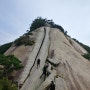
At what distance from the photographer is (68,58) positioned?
58.3 metres

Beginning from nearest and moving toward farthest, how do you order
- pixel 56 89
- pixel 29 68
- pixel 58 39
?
pixel 56 89 → pixel 29 68 → pixel 58 39

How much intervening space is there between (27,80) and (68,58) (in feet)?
42.2

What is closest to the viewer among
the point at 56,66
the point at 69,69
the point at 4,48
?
the point at 69,69

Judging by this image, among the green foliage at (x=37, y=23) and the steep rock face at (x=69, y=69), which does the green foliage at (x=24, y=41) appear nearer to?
the steep rock face at (x=69, y=69)

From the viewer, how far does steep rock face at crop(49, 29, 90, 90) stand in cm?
4712

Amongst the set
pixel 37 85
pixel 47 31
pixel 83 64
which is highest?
pixel 47 31

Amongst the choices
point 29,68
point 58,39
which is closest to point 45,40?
point 58,39

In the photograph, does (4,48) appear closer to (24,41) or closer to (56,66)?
(24,41)

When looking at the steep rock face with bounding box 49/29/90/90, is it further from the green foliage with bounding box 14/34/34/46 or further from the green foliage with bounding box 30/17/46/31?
the green foliage with bounding box 30/17/46/31

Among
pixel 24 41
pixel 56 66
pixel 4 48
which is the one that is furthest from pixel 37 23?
pixel 56 66

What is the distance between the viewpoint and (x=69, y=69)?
173ft

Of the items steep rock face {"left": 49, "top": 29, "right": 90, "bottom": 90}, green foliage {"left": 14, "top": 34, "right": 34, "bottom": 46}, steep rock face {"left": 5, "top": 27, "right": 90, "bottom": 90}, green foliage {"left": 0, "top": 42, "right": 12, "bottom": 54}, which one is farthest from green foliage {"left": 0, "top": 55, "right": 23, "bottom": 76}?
green foliage {"left": 0, "top": 42, "right": 12, "bottom": 54}

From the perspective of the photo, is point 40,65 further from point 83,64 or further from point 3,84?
point 3,84

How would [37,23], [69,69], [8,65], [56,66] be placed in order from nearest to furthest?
[8,65]
[69,69]
[56,66]
[37,23]
